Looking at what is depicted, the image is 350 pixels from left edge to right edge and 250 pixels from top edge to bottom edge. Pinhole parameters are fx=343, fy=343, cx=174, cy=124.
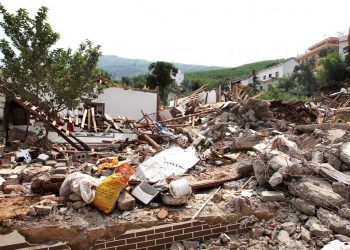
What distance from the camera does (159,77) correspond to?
1602 inches

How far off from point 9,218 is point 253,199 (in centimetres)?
345

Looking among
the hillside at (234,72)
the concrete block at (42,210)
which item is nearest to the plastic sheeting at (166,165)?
the concrete block at (42,210)

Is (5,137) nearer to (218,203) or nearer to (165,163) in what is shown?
(165,163)

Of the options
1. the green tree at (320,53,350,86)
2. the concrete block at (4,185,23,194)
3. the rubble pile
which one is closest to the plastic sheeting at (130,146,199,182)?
the rubble pile

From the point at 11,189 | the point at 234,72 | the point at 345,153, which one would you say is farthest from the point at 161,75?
the point at 234,72

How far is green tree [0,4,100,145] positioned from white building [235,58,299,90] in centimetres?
4592

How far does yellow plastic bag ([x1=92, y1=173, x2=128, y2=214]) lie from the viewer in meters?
4.64

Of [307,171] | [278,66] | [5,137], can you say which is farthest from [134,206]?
[278,66]

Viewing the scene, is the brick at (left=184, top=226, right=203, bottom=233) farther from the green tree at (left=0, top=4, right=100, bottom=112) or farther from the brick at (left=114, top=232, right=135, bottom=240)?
the green tree at (left=0, top=4, right=100, bottom=112)

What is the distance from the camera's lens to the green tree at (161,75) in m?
39.9

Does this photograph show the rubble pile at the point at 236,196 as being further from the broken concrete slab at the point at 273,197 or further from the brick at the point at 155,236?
the brick at the point at 155,236

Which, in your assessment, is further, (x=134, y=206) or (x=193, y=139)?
(x=193, y=139)

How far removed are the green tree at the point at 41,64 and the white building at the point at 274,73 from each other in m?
45.9

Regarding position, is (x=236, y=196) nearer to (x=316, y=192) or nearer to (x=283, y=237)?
(x=283, y=237)
